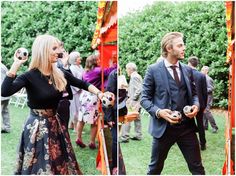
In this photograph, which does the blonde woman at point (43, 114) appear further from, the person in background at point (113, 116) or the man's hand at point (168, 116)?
the man's hand at point (168, 116)

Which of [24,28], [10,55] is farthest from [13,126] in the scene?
[24,28]

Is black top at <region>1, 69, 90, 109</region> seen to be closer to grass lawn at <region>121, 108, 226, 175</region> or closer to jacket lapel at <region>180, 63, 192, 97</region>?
grass lawn at <region>121, 108, 226, 175</region>

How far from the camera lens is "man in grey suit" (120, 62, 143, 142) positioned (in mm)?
2943

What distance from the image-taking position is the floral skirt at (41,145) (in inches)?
116

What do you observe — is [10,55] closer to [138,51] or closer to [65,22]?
[65,22]

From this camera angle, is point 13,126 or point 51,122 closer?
point 51,122

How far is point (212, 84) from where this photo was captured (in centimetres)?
297

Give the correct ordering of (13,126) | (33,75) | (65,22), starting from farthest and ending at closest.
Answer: (13,126) < (65,22) < (33,75)

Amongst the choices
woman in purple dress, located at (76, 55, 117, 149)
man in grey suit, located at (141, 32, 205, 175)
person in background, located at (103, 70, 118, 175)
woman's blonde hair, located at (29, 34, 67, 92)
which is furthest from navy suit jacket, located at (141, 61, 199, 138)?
woman in purple dress, located at (76, 55, 117, 149)

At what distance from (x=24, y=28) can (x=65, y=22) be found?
2.50ft

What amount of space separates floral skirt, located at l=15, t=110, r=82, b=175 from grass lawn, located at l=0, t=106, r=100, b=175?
77 cm

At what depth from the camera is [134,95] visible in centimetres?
301

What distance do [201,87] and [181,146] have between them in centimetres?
43

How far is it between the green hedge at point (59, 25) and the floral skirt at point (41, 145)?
1603 millimetres
